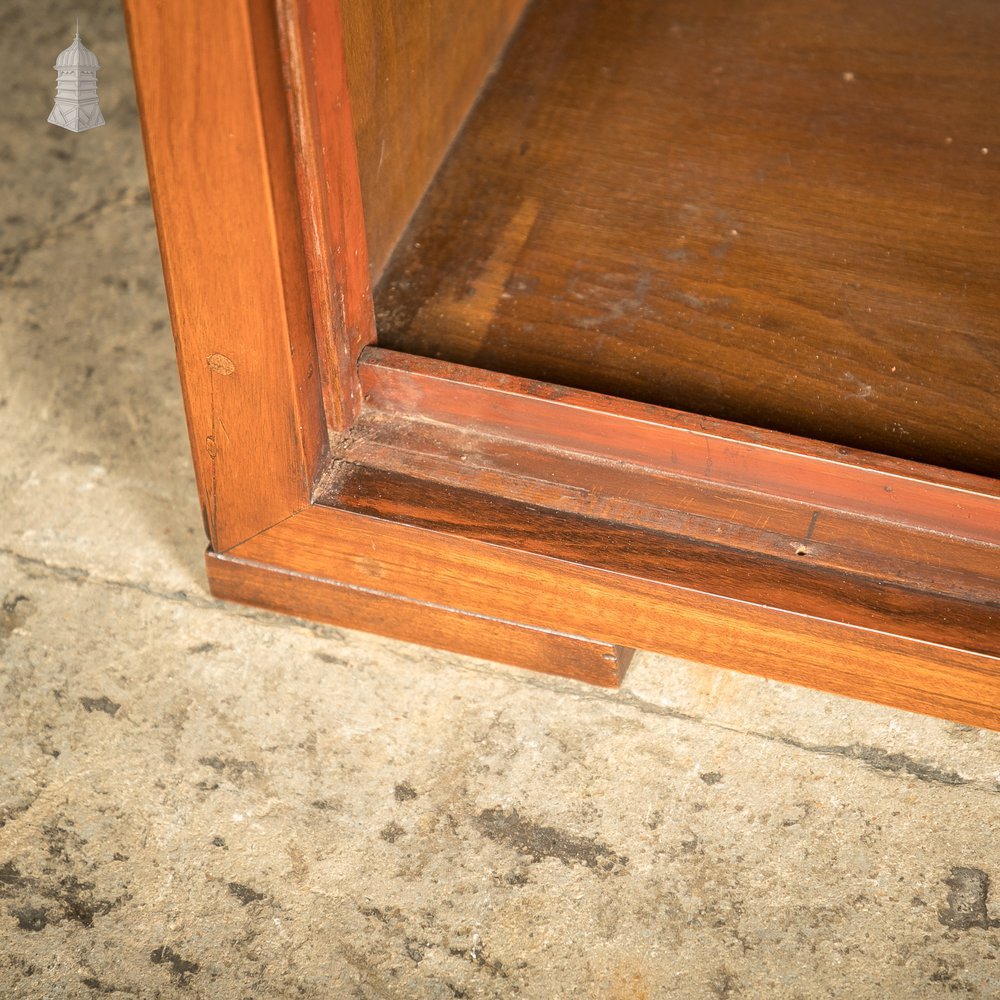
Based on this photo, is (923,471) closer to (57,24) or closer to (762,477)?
(762,477)

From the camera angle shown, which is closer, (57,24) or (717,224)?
(717,224)

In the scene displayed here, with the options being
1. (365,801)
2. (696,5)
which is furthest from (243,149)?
(696,5)

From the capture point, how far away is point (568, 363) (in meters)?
1.39

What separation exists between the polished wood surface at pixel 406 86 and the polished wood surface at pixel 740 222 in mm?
37

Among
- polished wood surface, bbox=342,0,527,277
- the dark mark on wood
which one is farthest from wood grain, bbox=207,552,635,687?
polished wood surface, bbox=342,0,527,277

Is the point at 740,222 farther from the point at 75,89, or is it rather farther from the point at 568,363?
the point at 75,89

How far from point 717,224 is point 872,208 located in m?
0.21

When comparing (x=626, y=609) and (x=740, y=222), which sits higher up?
(x=740, y=222)

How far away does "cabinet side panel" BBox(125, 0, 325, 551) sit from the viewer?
3.29 feet

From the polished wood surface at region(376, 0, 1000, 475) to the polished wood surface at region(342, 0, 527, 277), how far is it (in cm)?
4

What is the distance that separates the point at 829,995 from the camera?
1.16m

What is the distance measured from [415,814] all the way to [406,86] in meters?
0.84

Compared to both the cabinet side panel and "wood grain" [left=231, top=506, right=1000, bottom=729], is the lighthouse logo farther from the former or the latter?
"wood grain" [left=231, top=506, right=1000, bottom=729]

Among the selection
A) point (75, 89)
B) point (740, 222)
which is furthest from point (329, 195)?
point (740, 222)
